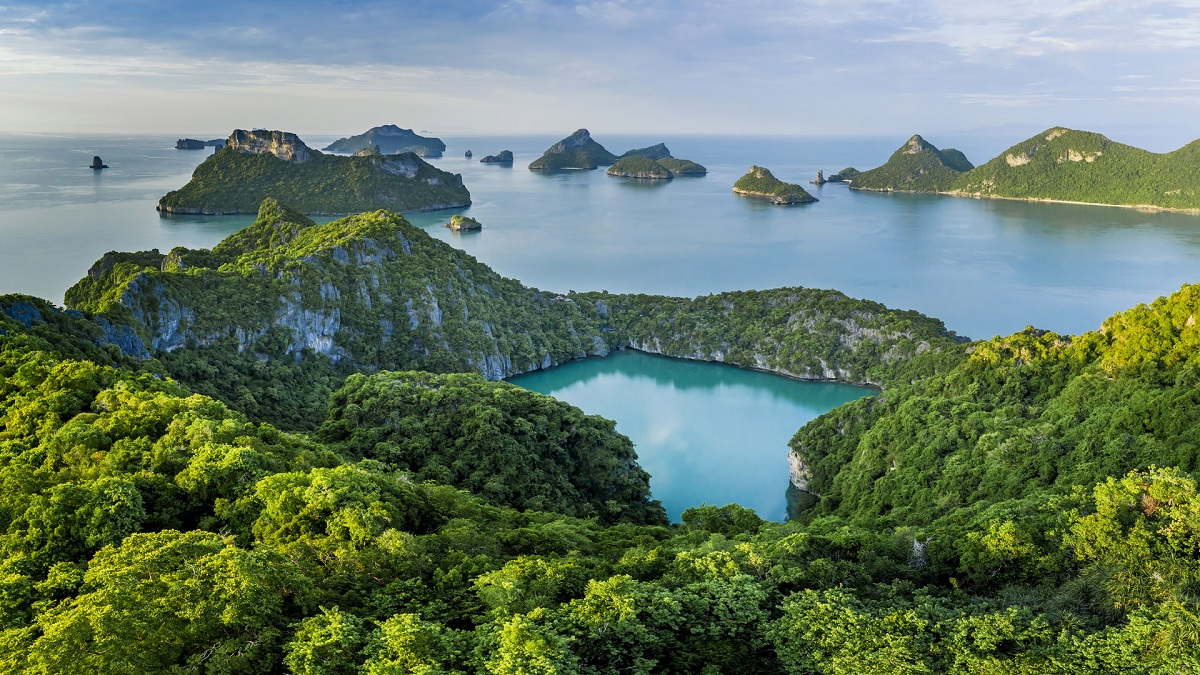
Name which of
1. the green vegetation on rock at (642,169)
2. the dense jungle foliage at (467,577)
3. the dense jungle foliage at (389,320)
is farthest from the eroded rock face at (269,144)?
the dense jungle foliage at (467,577)

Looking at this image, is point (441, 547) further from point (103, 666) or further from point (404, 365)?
point (404, 365)

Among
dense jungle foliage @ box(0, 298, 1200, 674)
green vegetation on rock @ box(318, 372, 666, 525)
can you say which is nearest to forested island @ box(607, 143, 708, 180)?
green vegetation on rock @ box(318, 372, 666, 525)

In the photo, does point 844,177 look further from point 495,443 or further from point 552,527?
point 552,527

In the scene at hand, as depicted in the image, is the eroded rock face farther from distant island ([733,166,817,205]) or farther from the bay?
the bay

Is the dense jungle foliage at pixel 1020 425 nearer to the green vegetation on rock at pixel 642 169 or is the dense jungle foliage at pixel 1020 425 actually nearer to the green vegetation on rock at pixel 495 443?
the green vegetation on rock at pixel 495 443

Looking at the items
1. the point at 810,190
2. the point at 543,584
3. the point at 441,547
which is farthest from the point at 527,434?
the point at 810,190

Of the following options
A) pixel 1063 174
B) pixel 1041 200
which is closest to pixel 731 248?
pixel 1041 200
